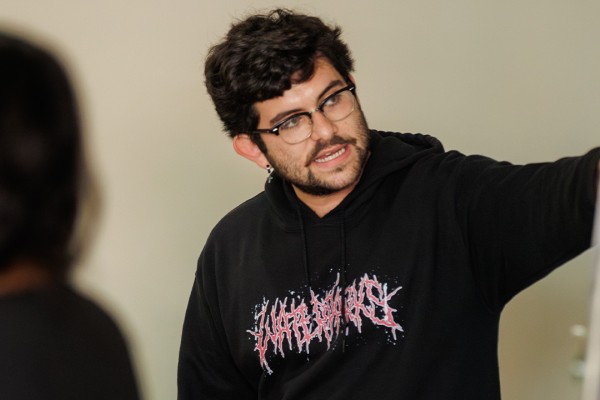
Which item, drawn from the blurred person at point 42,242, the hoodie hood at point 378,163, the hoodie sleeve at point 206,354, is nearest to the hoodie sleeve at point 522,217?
the hoodie hood at point 378,163

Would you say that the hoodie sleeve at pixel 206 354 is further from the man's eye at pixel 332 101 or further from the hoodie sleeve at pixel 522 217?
the hoodie sleeve at pixel 522 217

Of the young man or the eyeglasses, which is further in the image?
the eyeglasses

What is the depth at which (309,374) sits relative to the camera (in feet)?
5.44

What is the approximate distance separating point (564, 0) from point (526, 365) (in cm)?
101

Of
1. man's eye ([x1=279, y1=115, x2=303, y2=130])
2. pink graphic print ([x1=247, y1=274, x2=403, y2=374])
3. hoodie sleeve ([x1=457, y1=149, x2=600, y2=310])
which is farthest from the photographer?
man's eye ([x1=279, y1=115, x2=303, y2=130])

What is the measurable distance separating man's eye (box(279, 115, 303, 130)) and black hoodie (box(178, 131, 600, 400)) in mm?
155

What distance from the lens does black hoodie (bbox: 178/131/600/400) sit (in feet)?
4.92

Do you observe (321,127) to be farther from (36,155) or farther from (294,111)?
(36,155)

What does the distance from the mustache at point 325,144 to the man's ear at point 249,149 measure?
0.20 meters

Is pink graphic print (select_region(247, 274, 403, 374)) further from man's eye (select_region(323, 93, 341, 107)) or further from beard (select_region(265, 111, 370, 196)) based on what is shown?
man's eye (select_region(323, 93, 341, 107))

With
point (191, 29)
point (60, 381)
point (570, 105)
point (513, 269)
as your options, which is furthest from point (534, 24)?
point (60, 381)

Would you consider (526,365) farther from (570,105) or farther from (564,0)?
(564,0)

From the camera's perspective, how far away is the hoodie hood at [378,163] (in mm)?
1685

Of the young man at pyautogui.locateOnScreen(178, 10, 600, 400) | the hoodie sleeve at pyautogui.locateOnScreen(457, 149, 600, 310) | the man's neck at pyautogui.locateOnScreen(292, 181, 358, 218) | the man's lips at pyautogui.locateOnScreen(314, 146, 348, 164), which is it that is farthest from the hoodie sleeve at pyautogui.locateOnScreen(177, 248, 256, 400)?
the hoodie sleeve at pyautogui.locateOnScreen(457, 149, 600, 310)
